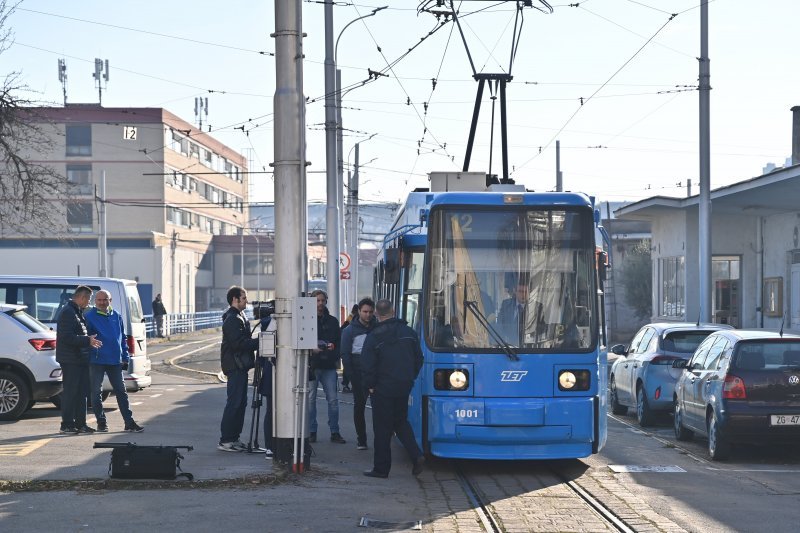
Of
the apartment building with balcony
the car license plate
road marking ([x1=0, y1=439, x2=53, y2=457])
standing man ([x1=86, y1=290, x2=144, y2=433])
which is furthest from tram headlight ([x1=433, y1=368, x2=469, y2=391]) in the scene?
the apartment building with balcony

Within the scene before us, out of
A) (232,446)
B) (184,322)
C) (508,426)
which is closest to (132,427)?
(232,446)

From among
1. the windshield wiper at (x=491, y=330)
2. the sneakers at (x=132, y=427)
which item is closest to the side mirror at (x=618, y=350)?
the windshield wiper at (x=491, y=330)

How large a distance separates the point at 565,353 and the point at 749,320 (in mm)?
27164

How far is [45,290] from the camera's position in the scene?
2069 cm

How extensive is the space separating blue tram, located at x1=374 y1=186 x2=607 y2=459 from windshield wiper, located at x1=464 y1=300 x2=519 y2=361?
1 cm

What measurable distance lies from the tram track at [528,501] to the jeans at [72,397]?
5.02 meters

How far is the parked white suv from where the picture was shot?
1739 centimetres

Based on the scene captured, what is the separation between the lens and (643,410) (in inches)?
731

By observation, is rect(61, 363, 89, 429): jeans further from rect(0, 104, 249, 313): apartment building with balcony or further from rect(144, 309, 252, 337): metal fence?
rect(0, 104, 249, 313): apartment building with balcony

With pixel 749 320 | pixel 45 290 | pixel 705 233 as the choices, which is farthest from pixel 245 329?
pixel 749 320

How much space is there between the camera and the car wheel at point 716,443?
46.2ft

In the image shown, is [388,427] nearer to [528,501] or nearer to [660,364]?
[528,501]

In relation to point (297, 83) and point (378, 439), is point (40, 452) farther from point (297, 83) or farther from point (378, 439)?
point (297, 83)

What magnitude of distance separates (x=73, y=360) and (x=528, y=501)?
6.92m
